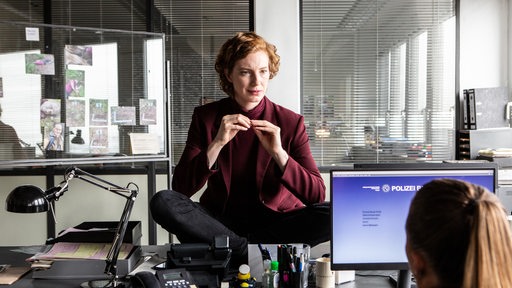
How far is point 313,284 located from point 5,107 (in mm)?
2564

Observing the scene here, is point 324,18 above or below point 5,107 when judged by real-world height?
above

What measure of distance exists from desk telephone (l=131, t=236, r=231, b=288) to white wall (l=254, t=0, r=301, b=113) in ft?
8.63

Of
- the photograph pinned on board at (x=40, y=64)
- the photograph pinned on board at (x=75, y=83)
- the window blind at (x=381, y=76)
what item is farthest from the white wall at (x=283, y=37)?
the photograph pinned on board at (x=40, y=64)

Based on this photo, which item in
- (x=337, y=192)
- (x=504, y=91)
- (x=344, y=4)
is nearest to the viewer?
(x=337, y=192)

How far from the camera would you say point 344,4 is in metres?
4.30

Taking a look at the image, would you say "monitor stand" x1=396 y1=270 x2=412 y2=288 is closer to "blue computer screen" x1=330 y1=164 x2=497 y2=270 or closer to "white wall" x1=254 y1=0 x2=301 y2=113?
"blue computer screen" x1=330 y1=164 x2=497 y2=270

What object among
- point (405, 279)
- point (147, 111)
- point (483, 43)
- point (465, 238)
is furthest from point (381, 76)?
point (465, 238)

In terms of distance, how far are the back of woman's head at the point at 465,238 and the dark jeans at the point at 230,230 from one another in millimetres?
1088

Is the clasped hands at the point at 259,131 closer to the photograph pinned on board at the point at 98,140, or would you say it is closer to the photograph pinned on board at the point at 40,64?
the photograph pinned on board at the point at 98,140

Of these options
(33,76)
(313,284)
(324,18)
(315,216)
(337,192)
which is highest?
(324,18)

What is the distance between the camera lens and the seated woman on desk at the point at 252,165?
2.12 meters

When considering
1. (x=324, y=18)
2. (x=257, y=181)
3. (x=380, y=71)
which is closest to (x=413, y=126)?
(x=380, y=71)

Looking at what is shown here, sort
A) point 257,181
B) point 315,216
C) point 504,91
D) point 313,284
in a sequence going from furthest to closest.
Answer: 1. point 504,91
2. point 257,181
3. point 315,216
4. point 313,284

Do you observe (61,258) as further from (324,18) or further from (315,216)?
(324,18)
